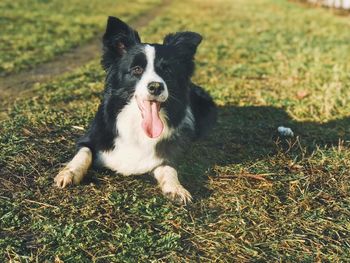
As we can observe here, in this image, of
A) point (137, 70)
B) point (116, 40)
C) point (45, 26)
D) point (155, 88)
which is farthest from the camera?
point (45, 26)

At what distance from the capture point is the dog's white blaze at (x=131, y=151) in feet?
13.9

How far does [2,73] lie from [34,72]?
21.1 inches

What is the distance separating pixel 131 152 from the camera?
14.1ft

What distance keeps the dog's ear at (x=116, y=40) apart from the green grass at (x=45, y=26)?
4056 mm

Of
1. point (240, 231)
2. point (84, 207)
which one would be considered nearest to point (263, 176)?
point (240, 231)

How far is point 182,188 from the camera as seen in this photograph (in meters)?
4.02

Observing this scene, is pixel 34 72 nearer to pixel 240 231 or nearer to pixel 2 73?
pixel 2 73

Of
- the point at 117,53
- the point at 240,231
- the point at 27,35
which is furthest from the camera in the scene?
the point at 27,35

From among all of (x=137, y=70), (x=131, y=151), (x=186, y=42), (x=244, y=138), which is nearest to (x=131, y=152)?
(x=131, y=151)

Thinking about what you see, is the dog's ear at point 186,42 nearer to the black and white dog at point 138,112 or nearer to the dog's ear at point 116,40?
the black and white dog at point 138,112

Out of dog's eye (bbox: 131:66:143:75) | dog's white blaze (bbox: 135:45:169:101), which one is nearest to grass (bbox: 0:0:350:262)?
dog's white blaze (bbox: 135:45:169:101)

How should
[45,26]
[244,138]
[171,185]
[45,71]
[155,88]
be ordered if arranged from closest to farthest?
1. [155,88]
2. [171,185]
3. [244,138]
4. [45,71]
5. [45,26]

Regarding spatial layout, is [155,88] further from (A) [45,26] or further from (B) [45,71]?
(A) [45,26]

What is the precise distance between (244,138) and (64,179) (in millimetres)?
2298
